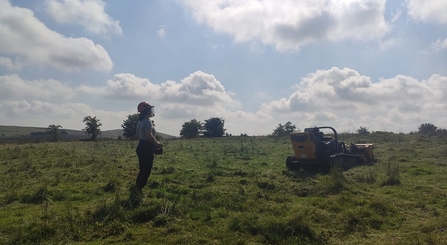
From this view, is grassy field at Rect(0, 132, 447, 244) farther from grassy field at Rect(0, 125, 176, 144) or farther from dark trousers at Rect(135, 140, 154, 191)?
grassy field at Rect(0, 125, 176, 144)

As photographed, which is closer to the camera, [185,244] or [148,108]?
[185,244]

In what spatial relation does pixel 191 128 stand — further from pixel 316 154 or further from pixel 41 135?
pixel 316 154

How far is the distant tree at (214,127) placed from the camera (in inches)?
2731

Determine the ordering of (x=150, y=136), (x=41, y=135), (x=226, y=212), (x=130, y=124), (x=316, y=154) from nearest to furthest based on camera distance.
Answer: (x=226, y=212)
(x=150, y=136)
(x=316, y=154)
(x=130, y=124)
(x=41, y=135)

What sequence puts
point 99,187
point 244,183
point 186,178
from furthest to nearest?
point 186,178
point 244,183
point 99,187

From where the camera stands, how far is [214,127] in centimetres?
7050

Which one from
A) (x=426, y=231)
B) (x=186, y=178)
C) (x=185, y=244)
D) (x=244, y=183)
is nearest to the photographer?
(x=185, y=244)

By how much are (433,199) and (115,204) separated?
7.23 meters

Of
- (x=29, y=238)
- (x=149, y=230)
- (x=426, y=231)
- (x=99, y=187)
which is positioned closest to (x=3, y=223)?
(x=29, y=238)

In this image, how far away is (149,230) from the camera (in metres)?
5.53

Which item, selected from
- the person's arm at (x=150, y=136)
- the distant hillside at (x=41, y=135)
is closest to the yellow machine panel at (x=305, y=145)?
the person's arm at (x=150, y=136)

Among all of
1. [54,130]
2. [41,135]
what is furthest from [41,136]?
[54,130]

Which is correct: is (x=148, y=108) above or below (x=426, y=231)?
above

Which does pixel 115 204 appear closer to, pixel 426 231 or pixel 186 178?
pixel 186 178
